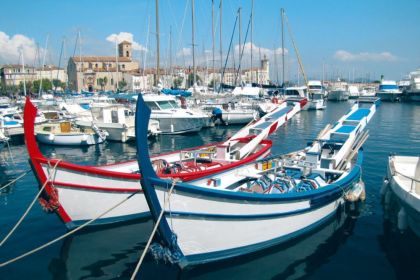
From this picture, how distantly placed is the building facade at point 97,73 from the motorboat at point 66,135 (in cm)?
8162

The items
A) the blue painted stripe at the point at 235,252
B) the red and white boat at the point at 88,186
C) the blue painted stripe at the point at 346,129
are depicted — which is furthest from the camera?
the blue painted stripe at the point at 346,129

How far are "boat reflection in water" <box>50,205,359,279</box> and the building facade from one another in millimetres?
101420

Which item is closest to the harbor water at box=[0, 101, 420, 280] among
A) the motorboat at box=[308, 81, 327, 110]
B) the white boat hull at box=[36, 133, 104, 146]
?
the white boat hull at box=[36, 133, 104, 146]

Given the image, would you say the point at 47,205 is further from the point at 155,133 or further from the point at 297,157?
the point at 155,133

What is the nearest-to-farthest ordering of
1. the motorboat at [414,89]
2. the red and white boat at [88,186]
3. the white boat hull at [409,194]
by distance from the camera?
the white boat hull at [409,194] → the red and white boat at [88,186] → the motorboat at [414,89]

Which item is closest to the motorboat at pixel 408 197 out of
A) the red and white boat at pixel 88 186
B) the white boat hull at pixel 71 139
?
the red and white boat at pixel 88 186

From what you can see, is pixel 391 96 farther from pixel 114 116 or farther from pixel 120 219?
pixel 120 219

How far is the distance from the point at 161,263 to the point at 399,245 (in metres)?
6.61

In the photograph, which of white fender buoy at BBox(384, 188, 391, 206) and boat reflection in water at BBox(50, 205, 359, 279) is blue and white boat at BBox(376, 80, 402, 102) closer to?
white fender buoy at BBox(384, 188, 391, 206)

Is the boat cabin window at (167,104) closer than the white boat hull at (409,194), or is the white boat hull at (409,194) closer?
the white boat hull at (409,194)

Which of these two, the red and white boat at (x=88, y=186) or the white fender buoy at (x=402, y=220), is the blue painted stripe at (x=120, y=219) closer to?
the red and white boat at (x=88, y=186)

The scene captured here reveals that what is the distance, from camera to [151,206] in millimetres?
7344

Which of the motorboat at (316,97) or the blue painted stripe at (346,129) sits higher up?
the motorboat at (316,97)

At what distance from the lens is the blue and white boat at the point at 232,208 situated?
7336mm
